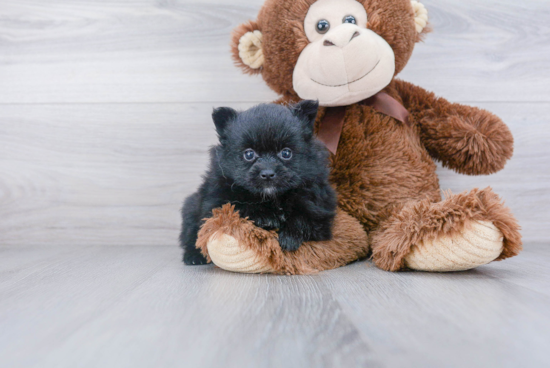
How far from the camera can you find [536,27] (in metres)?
1.32

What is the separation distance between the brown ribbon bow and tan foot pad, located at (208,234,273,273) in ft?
1.19

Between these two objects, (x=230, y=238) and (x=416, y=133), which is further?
(x=416, y=133)

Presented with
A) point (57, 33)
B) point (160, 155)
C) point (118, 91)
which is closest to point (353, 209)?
point (160, 155)

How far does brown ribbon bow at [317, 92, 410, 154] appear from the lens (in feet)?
3.43

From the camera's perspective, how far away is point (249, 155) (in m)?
0.84

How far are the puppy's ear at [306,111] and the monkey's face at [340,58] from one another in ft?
0.46

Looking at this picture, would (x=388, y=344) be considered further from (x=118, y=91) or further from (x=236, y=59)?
(x=118, y=91)

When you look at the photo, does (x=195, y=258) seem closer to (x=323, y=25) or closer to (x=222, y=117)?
(x=222, y=117)

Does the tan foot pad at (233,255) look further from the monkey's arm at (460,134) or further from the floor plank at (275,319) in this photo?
the monkey's arm at (460,134)

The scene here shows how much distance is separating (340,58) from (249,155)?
0.33 meters

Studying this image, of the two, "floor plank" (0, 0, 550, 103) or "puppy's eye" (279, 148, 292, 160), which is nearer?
"puppy's eye" (279, 148, 292, 160)

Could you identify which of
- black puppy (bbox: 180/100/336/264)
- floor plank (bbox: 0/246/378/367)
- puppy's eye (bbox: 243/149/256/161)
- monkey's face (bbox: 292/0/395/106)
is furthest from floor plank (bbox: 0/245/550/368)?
monkey's face (bbox: 292/0/395/106)

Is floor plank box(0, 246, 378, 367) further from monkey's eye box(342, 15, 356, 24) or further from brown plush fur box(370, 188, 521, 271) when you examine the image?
monkey's eye box(342, 15, 356, 24)

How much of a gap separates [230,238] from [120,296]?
0.73ft
